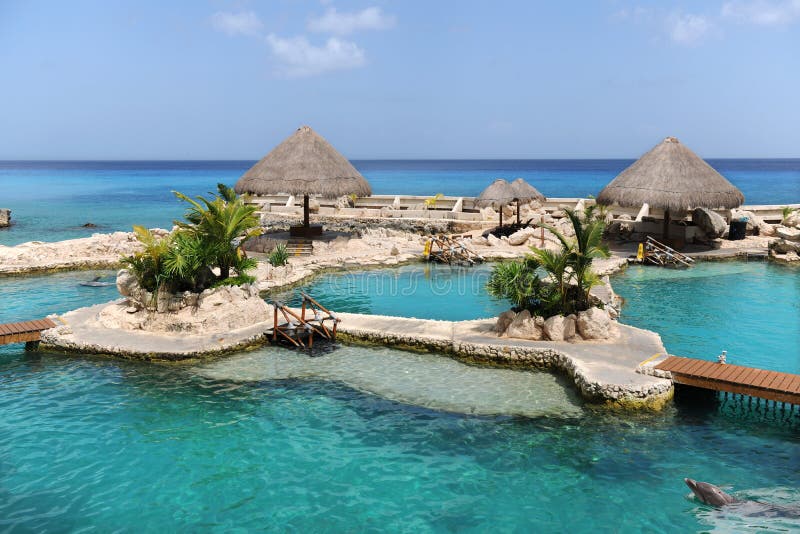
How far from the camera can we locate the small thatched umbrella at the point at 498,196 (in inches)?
1038

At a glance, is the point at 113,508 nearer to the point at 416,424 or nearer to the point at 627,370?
the point at 416,424

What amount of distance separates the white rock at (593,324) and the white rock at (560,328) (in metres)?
0.16

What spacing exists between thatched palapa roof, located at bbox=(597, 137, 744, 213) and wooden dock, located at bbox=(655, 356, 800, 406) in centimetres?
1294

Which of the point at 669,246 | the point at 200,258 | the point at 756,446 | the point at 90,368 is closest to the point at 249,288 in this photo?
the point at 200,258

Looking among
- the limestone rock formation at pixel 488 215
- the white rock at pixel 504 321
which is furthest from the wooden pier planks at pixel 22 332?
the limestone rock formation at pixel 488 215

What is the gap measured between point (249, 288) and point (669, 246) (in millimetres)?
16224

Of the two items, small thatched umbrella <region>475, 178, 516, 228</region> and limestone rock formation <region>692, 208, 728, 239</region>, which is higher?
small thatched umbrella <region>475, 178, 516, 228</region>

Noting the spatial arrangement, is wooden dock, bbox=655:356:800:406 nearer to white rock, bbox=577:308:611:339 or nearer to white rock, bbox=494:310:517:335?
white rock, bbox=577:308:611:339

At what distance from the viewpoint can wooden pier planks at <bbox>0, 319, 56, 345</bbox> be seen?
12.5 meters

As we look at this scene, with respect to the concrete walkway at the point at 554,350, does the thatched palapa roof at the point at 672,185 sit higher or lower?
higher

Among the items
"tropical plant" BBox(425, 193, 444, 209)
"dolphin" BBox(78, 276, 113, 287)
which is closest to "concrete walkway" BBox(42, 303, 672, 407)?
"dolphin" BBox(78, 276, 113, 287)

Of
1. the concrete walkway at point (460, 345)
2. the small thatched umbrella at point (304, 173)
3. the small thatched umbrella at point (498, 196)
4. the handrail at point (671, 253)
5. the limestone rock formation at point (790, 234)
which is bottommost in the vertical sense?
the concrete walkway at point (460, 345)

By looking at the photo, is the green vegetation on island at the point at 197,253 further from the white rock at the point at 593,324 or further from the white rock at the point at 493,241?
the white rock at the point at 493,241

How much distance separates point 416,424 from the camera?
31.4 ft
